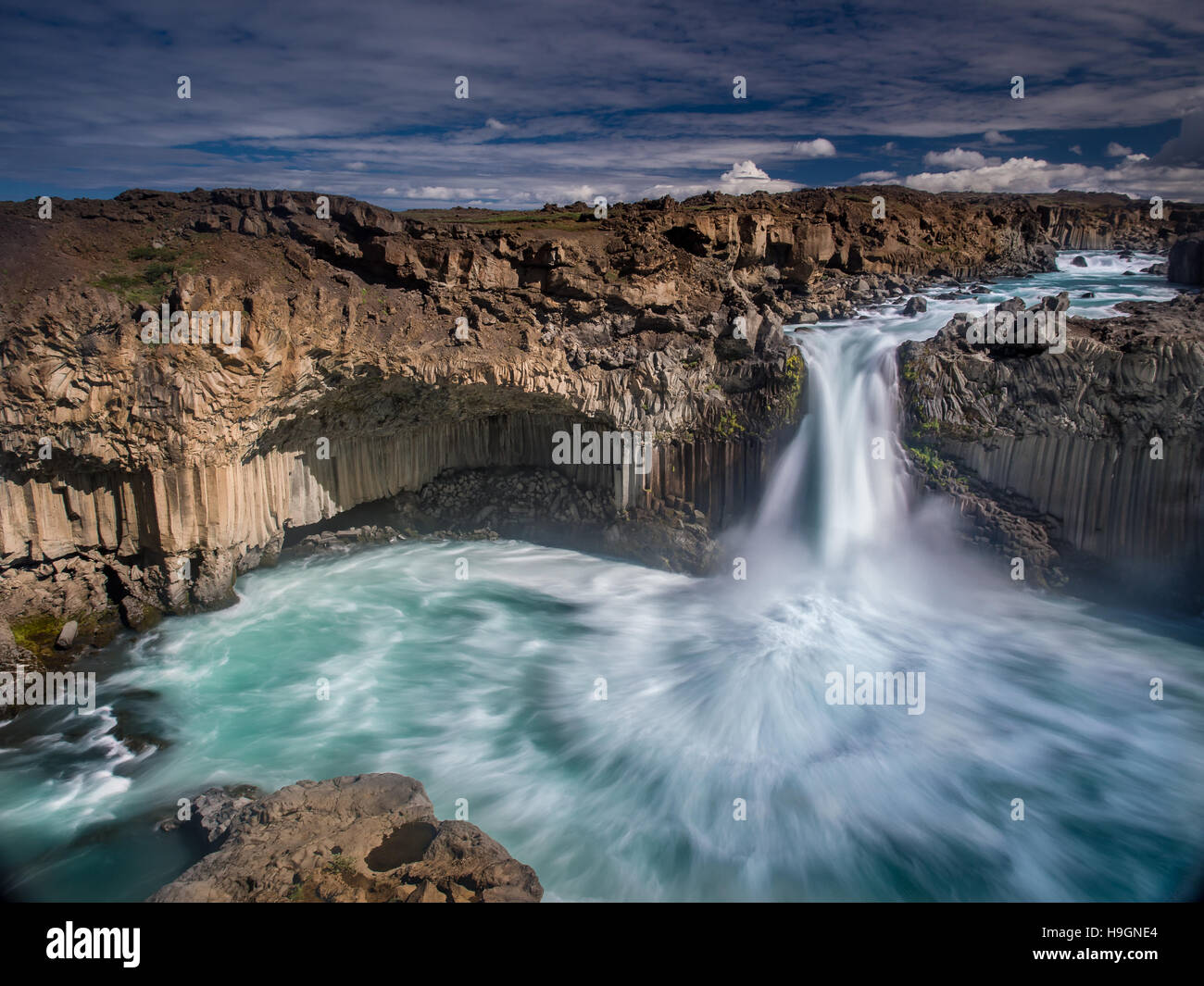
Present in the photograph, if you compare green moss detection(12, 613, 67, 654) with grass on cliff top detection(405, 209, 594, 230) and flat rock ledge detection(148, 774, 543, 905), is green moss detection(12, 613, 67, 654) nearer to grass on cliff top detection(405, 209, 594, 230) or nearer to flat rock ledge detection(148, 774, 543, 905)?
flat rock ledge detection(148, 774, 543, 905)

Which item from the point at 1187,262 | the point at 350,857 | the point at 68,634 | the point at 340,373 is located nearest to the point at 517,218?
the point at 340,373

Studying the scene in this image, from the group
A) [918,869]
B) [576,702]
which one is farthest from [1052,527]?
[576,702]

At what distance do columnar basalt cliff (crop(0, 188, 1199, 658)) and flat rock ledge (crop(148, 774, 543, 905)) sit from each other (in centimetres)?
679

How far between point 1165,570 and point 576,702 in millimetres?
11088

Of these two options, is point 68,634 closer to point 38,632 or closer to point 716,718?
point 38,632

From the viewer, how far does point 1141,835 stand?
8289mm

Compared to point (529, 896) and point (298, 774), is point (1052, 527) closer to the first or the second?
point (529, 896)

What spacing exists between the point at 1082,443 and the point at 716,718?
30.4 feet

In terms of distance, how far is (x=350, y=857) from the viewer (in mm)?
6746

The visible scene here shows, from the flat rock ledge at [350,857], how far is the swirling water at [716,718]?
1.14 meters

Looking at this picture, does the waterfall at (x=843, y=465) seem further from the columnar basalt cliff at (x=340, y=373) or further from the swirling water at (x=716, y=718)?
the columnar basalt cliff at (x=340, y=373)

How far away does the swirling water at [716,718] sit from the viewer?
7.88 meters

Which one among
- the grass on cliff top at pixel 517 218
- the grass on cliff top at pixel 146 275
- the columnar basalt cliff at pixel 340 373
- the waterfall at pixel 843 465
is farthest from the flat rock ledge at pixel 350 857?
the grass on cliff top at pixel 517 218
